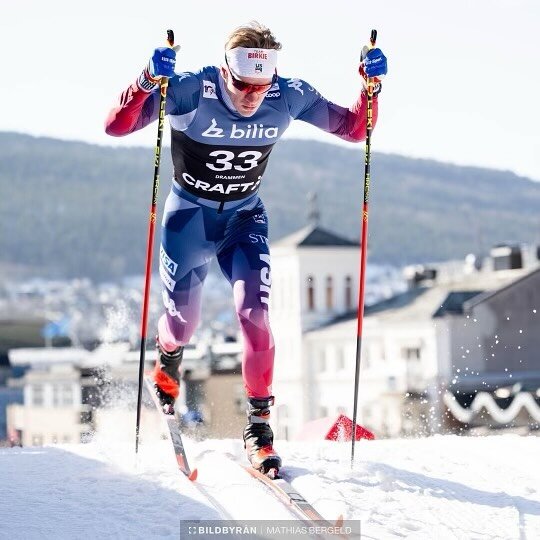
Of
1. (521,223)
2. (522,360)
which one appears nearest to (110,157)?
(521,223)

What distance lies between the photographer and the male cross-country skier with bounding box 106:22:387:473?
710 centimetres

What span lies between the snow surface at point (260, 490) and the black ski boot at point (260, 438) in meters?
0.13

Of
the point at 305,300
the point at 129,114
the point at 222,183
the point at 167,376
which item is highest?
the point at 305,300

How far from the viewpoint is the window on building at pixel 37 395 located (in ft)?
237

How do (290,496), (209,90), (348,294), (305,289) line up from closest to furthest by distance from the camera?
(290,496) < (209,90) < (348,294) < (305,289)

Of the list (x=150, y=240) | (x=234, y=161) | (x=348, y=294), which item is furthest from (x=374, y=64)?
(x=348, y=294)

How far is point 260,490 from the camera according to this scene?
21.5 feet

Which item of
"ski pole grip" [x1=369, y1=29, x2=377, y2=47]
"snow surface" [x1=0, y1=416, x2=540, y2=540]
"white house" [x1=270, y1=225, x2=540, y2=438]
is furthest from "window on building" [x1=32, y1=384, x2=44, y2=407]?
"ski pole grip" [x1=369, y1=29, x2=377, y2=47]

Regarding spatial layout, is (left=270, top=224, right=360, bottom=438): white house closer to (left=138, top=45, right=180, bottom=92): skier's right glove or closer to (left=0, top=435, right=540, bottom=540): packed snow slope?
(left=0, top=435, right=540, bottom=540): packed snow slope

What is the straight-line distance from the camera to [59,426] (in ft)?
221

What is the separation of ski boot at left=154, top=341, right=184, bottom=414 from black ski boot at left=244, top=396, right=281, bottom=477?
1046 mm

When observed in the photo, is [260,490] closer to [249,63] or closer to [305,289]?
[249,63]

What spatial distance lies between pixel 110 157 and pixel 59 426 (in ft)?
388

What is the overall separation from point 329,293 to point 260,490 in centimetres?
6916
